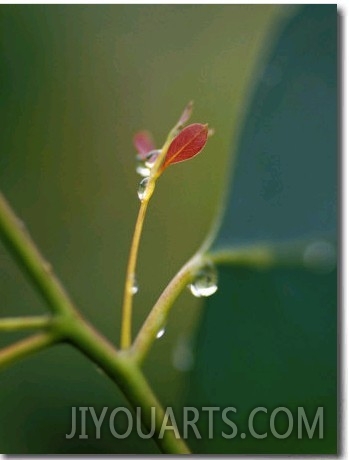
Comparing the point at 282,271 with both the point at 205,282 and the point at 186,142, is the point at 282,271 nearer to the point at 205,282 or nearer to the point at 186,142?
the point at 205,282

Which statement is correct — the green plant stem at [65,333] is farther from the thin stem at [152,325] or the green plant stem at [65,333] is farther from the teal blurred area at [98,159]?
the teal blurred area at [98,159]

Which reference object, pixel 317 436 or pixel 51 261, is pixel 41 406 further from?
pixel 317 436

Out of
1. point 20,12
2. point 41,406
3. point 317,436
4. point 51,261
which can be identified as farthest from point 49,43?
point 317,436

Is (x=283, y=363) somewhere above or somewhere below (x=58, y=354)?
below

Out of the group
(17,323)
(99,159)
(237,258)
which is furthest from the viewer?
(99,159)

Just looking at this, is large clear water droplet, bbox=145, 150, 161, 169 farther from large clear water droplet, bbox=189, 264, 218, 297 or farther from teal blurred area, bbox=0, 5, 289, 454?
teal blurred area, bbox=0, 5, 289, 454

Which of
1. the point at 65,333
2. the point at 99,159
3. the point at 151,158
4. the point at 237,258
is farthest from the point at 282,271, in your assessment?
the point at 99,159
